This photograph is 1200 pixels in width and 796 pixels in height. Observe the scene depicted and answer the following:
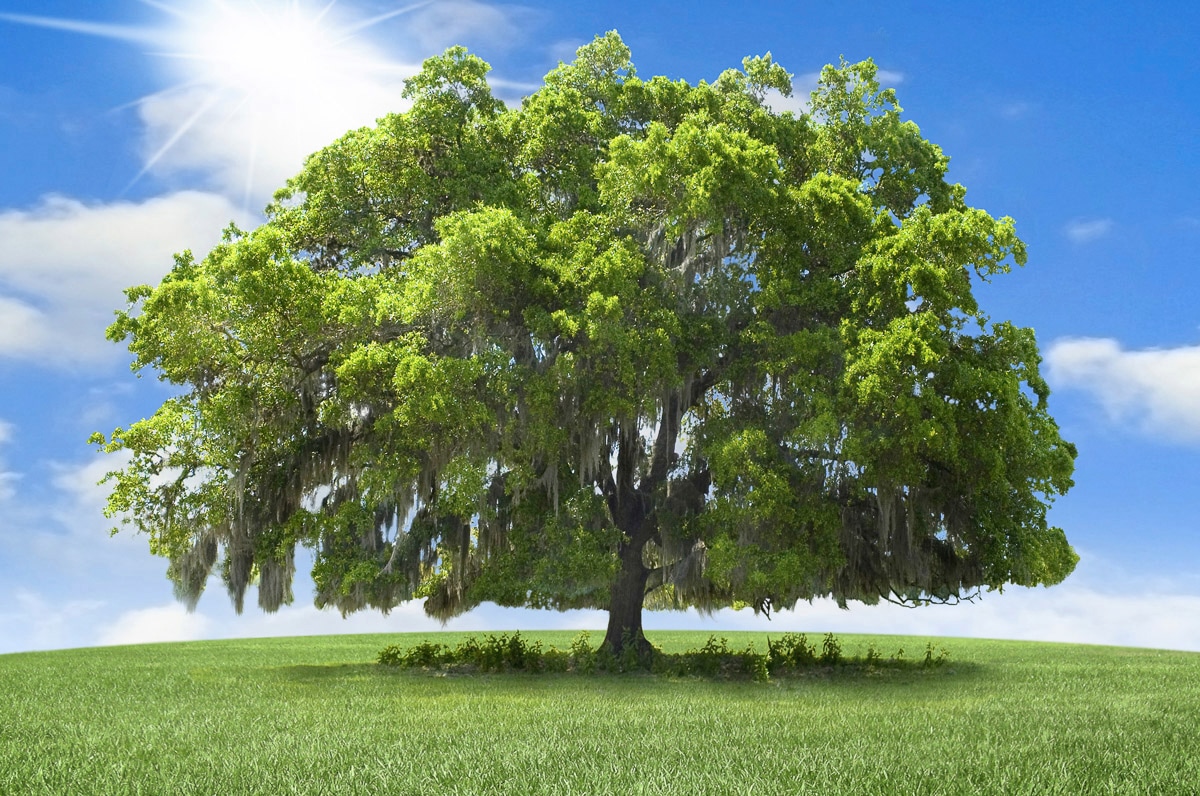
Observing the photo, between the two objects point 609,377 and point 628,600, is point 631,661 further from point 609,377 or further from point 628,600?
point 609,377

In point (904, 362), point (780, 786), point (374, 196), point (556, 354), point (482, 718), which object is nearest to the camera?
point (780, 786)

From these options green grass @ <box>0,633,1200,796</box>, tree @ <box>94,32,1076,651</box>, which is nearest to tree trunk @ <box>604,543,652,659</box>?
tree @ <box>94,32,1076,651</box>

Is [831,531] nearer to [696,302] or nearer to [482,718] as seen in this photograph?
[696,302]

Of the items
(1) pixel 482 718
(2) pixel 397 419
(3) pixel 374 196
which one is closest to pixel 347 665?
(2) pixel 397 419

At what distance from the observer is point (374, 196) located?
19.3m

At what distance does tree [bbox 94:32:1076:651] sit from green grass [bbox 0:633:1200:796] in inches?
90.5

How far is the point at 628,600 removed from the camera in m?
18.6

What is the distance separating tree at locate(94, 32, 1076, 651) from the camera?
15719 millimetres

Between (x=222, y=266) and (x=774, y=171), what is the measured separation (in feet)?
30.3

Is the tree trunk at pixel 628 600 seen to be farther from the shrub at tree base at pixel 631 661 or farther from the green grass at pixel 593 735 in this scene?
the green grass at pixel 593 735

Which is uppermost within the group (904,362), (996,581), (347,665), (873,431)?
(904,362)

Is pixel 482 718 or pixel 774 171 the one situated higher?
pixel 774 171

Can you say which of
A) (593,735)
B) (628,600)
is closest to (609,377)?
(628,600)

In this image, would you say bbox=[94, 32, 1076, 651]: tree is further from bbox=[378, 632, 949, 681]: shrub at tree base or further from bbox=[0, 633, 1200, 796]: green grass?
bbox=[0, 633, 1200, 796]: green grass
